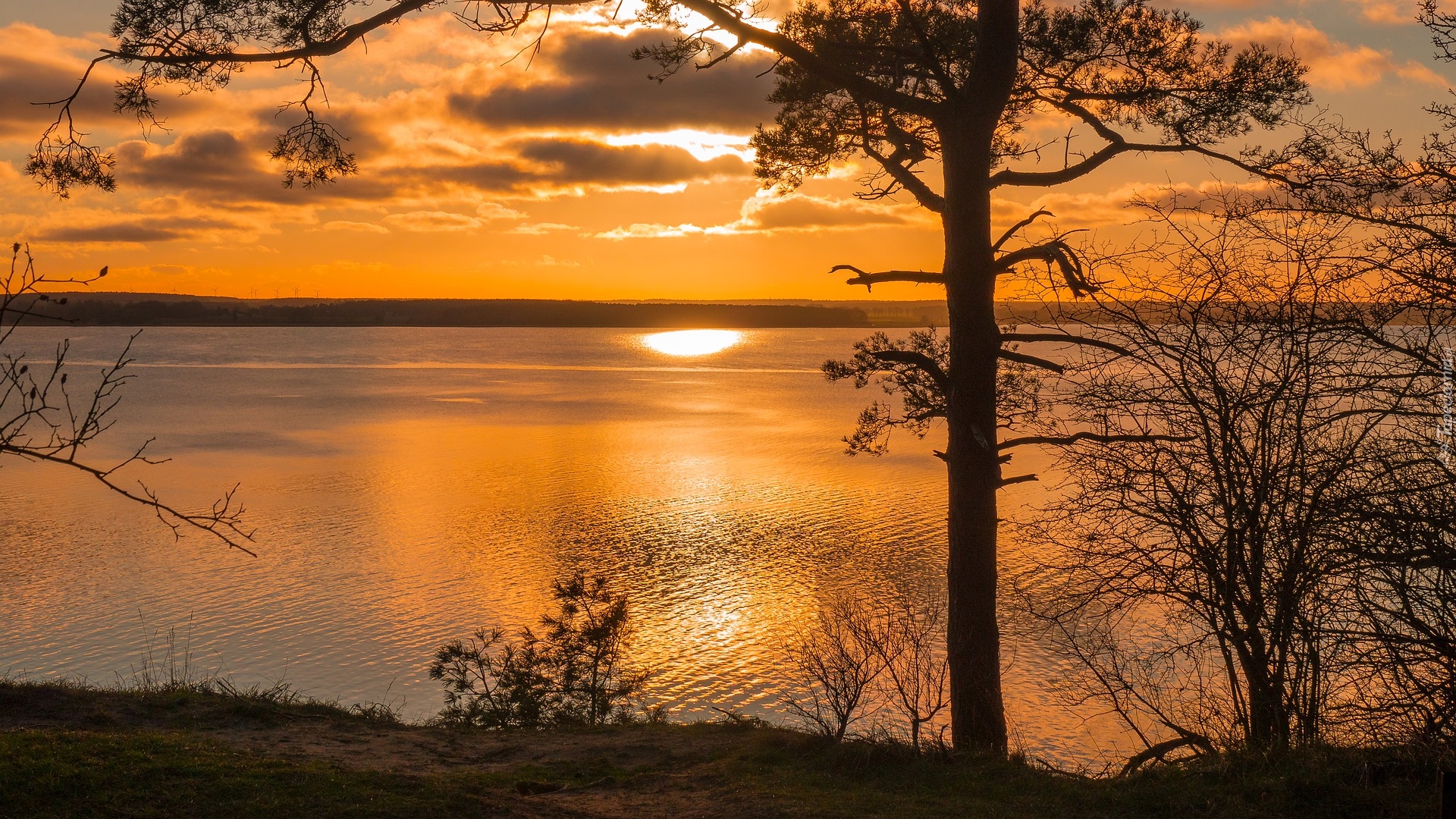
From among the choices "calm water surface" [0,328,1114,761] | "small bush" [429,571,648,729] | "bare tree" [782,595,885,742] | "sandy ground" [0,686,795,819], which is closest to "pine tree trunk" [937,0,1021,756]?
"bare tree" [782,595,885,742]

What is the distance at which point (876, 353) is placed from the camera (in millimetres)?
10016

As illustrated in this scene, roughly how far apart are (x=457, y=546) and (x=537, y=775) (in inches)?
710

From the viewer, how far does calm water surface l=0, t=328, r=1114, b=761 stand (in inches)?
623

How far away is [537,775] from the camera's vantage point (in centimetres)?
689

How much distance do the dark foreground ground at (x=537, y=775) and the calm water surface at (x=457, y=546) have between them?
610 centimetres

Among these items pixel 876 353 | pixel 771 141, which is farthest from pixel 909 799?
pixel 771 141

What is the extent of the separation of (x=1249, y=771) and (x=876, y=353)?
496cm

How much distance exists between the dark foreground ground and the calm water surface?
6.10 m

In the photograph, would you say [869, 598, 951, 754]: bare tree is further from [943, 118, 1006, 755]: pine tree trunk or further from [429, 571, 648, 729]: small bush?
[429, 571, 648, 729]: small bush

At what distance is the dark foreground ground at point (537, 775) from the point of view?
17.7 ft

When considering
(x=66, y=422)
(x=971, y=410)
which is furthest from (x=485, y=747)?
(x=66, y=422)

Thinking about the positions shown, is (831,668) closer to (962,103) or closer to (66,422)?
(962,103)

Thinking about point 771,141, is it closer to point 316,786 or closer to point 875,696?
point 875,696

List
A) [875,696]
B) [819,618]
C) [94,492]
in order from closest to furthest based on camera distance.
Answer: [875,696] → [819,618] → [94,492]
